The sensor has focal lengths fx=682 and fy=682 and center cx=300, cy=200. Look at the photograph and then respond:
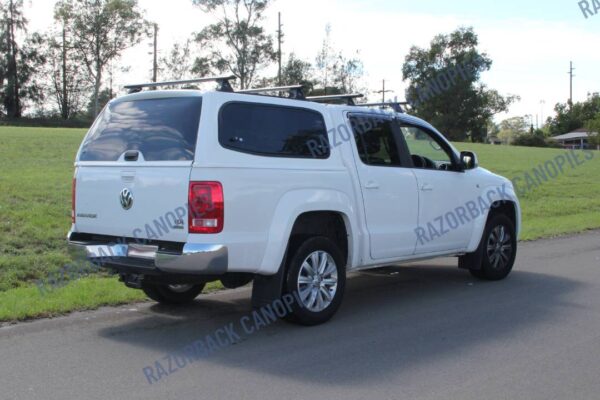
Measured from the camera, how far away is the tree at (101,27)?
74688mm

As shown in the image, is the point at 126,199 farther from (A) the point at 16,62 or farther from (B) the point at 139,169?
(A) the point at 16,62

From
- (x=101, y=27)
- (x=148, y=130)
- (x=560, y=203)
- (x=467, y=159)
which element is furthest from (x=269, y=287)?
(x=101, y=27)

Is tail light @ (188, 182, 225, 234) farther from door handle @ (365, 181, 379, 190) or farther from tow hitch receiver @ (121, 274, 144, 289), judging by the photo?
door handle @ (365, 181, 379, 190)

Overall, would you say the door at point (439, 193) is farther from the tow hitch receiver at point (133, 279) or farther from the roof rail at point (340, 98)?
the tow hitch receiver at point (133, 279)

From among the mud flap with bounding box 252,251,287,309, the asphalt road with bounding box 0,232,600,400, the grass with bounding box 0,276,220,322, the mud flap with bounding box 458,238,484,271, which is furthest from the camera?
the mud flap with bounding box 458,238,484,271

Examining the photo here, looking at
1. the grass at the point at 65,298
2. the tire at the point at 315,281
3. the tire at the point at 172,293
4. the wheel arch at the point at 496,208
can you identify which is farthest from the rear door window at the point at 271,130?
the wheel arch at the point at 496,208

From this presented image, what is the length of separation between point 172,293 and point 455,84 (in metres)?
79.3

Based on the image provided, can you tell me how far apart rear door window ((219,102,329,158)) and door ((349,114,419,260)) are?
1.81 ft

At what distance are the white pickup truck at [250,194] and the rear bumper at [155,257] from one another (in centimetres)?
1

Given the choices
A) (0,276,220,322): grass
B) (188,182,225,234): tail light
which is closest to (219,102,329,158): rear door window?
(188,182,225,234): tail light

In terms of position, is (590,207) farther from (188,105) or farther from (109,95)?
(109,95)

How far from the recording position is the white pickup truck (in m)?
5.59

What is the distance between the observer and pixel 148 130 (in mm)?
6027

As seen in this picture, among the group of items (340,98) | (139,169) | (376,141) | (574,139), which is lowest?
(139,169)
